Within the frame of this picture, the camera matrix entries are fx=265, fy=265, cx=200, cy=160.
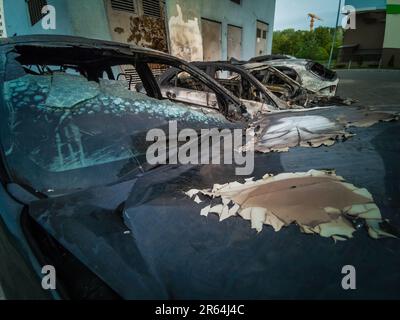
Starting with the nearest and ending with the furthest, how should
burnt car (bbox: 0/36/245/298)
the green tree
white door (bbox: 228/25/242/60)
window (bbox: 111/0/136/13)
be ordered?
1. burnt car (bbox: 0/36/245/298)
2. window (bbox: 111/0/136/13)
3. white door (bbox: 228/25/242/60)
4. the green tree

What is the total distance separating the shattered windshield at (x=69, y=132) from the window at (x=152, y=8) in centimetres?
584

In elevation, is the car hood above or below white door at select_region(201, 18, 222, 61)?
below

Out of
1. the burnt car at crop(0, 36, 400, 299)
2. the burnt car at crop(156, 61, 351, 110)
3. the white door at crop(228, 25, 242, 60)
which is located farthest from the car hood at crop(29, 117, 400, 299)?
the white door at crop(228, 25, 242, 60)

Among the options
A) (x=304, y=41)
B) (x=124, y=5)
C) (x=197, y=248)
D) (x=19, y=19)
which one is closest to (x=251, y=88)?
(x=197, y=248)

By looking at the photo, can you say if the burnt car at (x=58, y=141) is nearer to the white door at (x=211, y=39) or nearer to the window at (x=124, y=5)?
the window at (x=124, y=5)

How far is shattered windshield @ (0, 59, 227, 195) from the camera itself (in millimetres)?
1139

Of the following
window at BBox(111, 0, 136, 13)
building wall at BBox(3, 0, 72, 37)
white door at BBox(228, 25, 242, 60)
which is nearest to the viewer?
window at BBox(111, 0, 136, 13)

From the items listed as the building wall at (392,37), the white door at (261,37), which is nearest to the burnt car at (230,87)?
the white door at (261,37)

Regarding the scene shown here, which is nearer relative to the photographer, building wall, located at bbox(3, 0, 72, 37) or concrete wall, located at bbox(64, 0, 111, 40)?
concrete wall, located at bbox(64, 0, 111, 40)

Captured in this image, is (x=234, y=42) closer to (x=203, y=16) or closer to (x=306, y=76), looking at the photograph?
(x=203, y=16)

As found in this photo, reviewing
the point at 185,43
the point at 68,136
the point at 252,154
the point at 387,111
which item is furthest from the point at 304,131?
the point at 185,43

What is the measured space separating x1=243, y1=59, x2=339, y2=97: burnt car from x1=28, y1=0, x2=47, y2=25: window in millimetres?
4682

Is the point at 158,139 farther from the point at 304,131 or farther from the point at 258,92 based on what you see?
the point at 258,92

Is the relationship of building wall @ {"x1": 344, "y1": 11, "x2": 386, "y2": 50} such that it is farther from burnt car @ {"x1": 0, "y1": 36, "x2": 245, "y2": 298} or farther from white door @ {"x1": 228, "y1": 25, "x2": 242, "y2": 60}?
burnt car @ {"x1": 0, "y1": 36, "x2": 245, "y2": 298}
